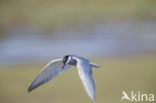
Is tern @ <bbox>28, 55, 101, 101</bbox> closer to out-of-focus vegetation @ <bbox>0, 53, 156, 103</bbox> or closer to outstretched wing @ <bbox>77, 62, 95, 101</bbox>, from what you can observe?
outstretched wing @ <bbox>77, 62, 95, 101</bbox>

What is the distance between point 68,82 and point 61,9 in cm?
166

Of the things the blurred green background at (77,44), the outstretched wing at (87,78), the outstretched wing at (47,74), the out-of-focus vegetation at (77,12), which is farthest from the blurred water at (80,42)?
the outstretched wing at (87,78)

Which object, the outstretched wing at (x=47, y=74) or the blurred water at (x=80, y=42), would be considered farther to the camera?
the blurred water at (x=80, y=42)

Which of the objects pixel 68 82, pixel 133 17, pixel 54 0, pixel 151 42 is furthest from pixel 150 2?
pixel 68 82

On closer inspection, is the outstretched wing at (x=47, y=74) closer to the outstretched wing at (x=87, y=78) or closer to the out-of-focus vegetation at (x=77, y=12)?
the outstretched wing at (x=87, y=78)

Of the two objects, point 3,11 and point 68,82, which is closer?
point 68,82

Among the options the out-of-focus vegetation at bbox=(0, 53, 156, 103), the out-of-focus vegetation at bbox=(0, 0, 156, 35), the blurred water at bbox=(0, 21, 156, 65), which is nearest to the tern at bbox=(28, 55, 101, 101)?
the out-of-focus vegetation at bbox=(0, 53, 156, 103)

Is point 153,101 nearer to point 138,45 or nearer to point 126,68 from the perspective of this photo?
point 126,68

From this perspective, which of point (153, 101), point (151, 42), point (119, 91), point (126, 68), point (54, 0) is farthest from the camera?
point (54, 0)

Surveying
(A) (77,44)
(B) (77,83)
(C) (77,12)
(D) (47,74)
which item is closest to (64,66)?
(D) (47,74)

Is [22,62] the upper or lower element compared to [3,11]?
lower

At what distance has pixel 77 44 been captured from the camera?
5.34 m

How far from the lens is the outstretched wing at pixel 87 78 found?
265 cm

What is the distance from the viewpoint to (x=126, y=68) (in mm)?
4551
